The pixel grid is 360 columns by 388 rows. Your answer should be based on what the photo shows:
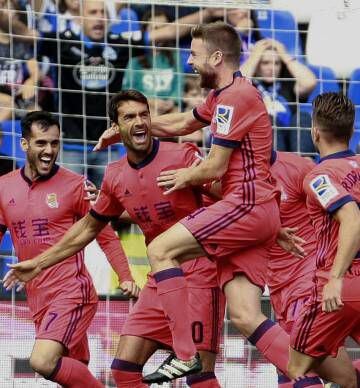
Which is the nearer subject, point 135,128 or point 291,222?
point 135,128

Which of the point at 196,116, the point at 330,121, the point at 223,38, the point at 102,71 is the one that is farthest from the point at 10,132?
the point at 330,121

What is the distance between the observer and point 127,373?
Result: 8.38 meters

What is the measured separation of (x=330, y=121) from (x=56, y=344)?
2.59m

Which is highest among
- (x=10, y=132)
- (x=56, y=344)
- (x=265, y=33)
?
(x=265, y=33)

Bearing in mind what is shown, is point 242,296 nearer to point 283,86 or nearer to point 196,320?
point 196,320

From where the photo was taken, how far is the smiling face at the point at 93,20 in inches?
458

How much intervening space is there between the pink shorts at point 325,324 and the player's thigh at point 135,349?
149cm

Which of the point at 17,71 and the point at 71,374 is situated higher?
the point at 17,71

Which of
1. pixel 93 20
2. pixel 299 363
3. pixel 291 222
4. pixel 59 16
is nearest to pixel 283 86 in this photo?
pixel 93 20

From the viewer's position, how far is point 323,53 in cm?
1175

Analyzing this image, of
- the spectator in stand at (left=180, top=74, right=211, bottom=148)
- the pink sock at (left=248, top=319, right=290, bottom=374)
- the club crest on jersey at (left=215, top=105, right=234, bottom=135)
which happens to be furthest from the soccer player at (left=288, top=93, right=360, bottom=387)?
the spectator in stand at (left=180, top=74, right=211, bottom=148)

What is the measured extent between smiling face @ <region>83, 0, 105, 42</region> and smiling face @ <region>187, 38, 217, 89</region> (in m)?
3.94

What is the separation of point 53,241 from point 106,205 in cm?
64

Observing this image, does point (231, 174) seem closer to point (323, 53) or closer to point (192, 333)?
point (192, 333)
